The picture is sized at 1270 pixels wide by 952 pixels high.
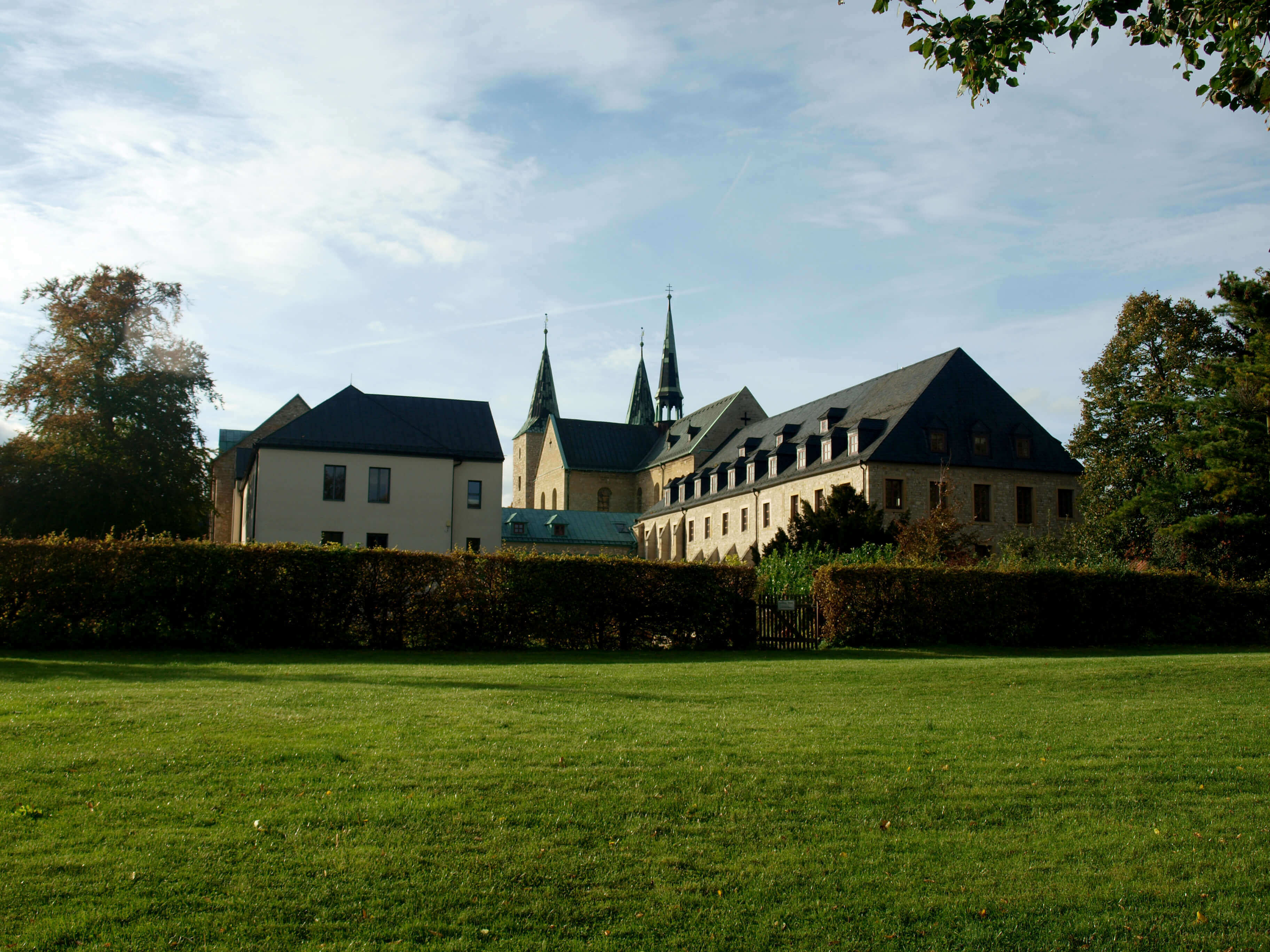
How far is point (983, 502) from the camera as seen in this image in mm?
52188

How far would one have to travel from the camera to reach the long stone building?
5097 cm

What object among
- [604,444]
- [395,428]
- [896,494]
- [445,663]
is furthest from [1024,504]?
[604,444]

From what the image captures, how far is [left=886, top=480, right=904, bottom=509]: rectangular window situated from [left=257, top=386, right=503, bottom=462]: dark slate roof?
63.3 ft

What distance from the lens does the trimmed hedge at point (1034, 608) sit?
2467 centimetres

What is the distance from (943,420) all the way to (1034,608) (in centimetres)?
2791

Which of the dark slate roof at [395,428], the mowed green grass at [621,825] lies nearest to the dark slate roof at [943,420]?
the dark slate roof at [395,428]

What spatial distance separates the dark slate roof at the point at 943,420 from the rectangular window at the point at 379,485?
74.9 feet

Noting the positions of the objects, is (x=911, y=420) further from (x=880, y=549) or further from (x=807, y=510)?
(x=880, y=549)

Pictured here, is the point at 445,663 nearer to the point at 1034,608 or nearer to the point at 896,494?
the point at 1034,608

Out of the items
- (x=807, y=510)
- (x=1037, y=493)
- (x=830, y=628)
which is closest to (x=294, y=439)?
(x=807, y=510)

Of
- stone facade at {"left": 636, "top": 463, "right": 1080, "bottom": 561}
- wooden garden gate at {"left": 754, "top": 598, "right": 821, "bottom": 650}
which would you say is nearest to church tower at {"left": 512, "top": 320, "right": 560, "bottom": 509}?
stone facade at {"left": 636, "top": 463, "right": 1080, "bottom": 561}

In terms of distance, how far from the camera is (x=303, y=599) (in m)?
22.0

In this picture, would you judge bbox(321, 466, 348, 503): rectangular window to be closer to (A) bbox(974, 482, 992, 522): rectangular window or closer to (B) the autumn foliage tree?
(B) the autumn foliage tree

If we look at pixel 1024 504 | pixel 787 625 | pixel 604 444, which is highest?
pixel 604 444
